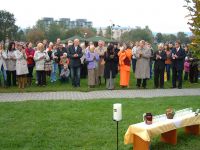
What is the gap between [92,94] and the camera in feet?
48.0

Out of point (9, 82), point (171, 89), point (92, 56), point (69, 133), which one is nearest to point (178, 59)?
point (171, 89)

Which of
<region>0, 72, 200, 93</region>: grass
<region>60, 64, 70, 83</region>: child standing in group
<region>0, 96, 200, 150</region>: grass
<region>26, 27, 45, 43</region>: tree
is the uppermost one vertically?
<region>26, 27, 45, 43</region>: tree

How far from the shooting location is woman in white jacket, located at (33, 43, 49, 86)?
53.4 feet

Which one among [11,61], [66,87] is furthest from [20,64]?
[66,87]

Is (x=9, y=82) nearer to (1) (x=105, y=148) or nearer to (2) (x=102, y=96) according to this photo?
(2) (x=102, y=96)

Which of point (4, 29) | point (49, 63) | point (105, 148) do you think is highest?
point (4, 29)

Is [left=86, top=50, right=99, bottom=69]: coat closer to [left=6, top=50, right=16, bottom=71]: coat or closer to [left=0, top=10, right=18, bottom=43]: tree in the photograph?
[left=6, top=50, right=16, bottom=71]: coat

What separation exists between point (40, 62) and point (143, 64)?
14.9 feet

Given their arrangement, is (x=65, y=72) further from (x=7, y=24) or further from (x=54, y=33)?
(x=54, y=33)

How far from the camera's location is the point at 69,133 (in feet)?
28.6

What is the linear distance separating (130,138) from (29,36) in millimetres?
67040

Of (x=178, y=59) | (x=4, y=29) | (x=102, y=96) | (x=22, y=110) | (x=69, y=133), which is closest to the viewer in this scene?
(x=69, y=133)

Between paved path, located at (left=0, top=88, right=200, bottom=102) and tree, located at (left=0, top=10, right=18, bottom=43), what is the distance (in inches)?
1329

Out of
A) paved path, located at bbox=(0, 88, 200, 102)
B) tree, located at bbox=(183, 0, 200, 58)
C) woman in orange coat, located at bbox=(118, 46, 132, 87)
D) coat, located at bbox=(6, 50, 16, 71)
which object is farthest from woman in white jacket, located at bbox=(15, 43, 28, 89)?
tree, located at bbox=(183, 0, 200, 58)
